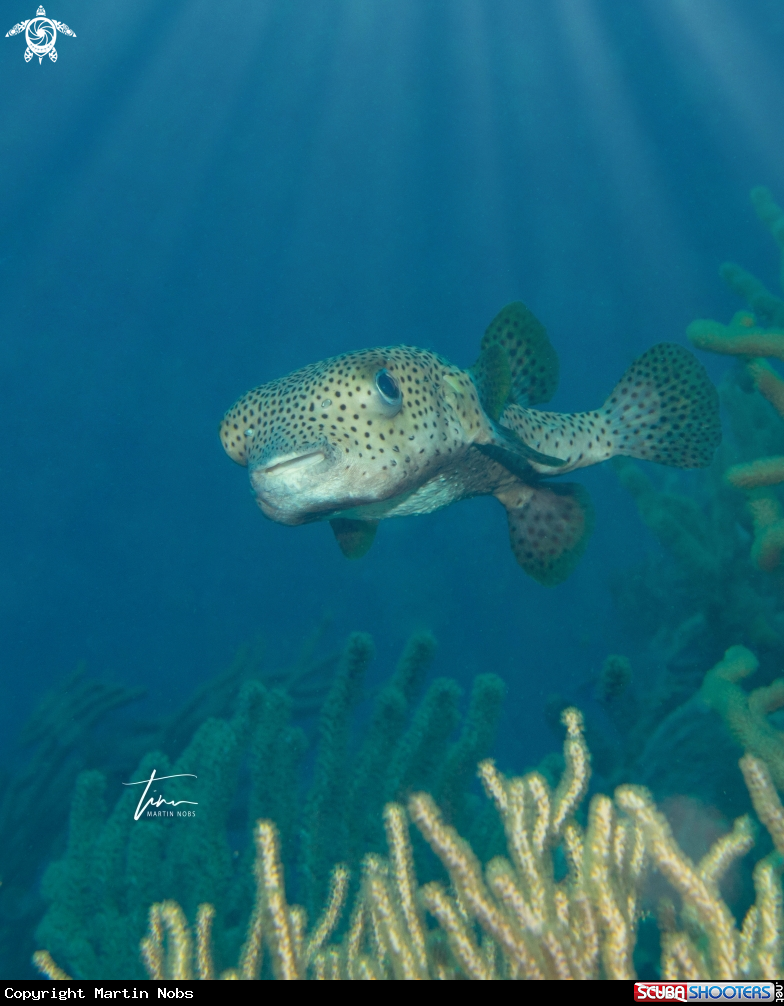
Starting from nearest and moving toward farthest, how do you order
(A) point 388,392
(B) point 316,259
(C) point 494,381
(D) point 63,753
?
(A) point 388,392
(C) point 494,381
(D) point 63,753
(B) point 316,259

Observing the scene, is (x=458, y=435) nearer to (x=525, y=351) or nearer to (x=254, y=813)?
(x=525, y=351)

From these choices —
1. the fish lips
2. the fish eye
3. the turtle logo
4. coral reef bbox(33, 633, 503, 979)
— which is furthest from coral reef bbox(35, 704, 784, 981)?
the turtle logo

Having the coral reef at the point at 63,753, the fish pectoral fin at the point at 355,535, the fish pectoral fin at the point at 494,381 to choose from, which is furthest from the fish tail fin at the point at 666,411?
the coral reef at the point at 63,753

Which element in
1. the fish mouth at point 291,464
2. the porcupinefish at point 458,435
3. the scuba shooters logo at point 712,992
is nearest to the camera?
the scuba shooters logo at point 712,992

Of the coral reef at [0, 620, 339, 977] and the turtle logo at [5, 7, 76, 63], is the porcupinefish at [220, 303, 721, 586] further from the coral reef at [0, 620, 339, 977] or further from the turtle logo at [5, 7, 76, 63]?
the turtle logo at [5, 7, 76, 63]

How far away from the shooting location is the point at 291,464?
284 cm

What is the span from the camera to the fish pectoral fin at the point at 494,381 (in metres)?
3.79

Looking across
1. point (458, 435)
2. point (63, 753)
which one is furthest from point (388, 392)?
point (63, 753)

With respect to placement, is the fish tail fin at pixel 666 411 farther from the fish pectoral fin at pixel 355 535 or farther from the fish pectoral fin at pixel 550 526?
the fish pectoral fin at pixel 355 535

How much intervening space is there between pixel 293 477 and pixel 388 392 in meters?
0.77

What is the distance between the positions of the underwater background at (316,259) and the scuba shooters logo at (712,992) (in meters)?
20.8

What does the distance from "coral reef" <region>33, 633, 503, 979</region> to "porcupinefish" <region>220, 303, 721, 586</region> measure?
1522 mm

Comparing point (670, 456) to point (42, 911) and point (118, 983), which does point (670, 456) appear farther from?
point (42, 911)

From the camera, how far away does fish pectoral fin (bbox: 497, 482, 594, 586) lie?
15.3ft
